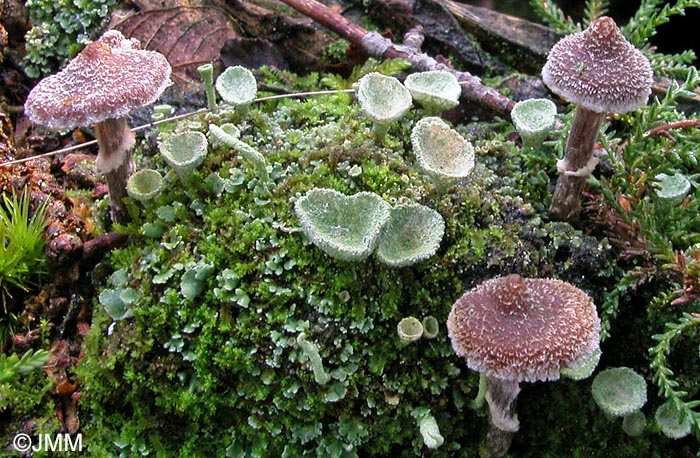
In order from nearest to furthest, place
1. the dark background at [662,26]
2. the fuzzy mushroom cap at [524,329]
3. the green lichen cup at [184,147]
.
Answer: the fuzzy mushroom cap at [524,329], the green lichen cup at [184,147], the dark background at [662,26]

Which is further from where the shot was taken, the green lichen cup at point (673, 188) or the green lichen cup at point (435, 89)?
the green lichen cup at point (435, 89)

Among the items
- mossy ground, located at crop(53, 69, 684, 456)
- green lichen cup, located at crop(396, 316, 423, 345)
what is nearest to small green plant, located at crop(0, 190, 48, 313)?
mossy ground, located at crop(53, 69, 684, 456)

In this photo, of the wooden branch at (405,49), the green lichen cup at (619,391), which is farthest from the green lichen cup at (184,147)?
the green lichen cup at (619,391)

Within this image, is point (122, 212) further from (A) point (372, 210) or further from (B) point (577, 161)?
(B) point (577, 161)

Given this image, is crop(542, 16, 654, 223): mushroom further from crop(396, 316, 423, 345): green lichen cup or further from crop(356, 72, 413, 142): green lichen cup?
crop(396, 316, 423, 345): green lichen cup

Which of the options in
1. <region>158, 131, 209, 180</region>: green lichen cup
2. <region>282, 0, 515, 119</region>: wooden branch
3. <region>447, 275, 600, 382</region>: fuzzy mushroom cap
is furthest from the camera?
<region>282, 0, 515, 119</region>: wooden branch

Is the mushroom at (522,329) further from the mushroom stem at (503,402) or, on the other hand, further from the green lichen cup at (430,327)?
the green lichen cup at (430,327)
